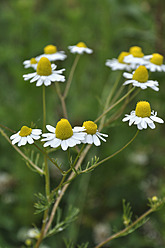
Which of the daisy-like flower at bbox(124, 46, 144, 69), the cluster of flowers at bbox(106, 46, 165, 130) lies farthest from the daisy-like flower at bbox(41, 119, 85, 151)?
the daisy-like flower at bbox(124, 46, 144, 69)

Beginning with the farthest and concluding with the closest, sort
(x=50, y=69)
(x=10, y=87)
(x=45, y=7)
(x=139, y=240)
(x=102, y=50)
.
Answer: (x=45, y=7), (x=10, y=87), (x=102, y=50), (x=139, y=240), (x=50, y=69)

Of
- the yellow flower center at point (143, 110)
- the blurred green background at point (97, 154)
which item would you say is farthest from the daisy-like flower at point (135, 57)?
the blurred green background at point (97, 154)

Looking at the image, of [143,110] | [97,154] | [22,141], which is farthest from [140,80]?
[97,154]

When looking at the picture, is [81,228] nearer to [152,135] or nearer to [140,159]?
[140,159]

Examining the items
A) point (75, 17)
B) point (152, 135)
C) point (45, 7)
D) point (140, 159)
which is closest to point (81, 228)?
point (140, 159)

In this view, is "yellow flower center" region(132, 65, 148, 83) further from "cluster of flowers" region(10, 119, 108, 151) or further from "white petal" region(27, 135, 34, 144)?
"white petal" region(27, 135, 34, 144)

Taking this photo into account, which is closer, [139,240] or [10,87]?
[139,240]
